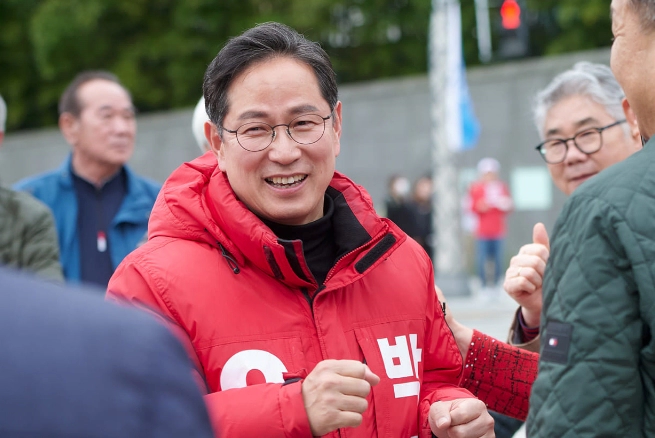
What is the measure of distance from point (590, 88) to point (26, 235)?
2.35 meters

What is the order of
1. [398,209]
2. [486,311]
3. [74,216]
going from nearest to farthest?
[74,216] → [486,311] → [398,209]

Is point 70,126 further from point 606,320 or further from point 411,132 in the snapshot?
point 411,132

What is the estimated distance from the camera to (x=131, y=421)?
83 cm

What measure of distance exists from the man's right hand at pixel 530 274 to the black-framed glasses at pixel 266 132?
0.88m

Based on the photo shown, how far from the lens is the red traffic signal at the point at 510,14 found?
1411 cm

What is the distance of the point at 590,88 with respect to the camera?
11.2 feet

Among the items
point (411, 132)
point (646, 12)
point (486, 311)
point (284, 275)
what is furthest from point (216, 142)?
point (411, 132)

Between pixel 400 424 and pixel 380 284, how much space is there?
37 centimetres

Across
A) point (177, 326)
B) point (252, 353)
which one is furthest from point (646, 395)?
point (177, 326)

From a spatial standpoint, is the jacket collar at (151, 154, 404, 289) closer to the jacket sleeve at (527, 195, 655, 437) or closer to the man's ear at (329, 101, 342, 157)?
the man's ear at (329, 101, 342, 157)

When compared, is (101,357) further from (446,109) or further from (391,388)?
(446,109)

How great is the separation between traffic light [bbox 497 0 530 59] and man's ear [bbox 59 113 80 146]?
1000 centimetres

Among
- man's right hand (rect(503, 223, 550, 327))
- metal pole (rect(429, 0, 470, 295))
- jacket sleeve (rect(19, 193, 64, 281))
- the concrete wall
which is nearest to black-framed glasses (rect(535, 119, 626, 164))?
man's right hand (rect(503, 223, 550, 327))

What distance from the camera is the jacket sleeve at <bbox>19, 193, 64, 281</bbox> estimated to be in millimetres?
3861
